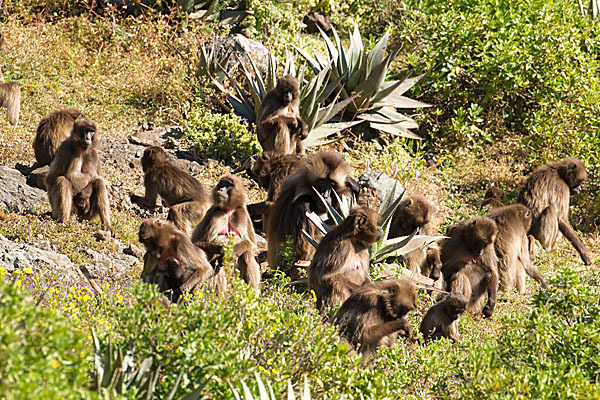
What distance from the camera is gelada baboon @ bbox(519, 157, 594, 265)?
1211 centimetres

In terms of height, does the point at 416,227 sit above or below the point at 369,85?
below

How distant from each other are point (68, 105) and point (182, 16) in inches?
148

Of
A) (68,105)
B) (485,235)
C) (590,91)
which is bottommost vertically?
(68,105)

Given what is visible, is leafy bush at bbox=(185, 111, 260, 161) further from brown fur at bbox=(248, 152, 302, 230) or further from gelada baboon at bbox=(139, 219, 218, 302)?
gelada baboon at bbox=(139, 219, 218, 302)

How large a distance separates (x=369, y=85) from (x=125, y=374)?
1040 cm

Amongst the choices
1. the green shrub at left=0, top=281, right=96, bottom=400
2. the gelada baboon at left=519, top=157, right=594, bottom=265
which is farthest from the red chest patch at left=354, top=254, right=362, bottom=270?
the gelada baboon at left=519, top=157, right=594, bottom=265

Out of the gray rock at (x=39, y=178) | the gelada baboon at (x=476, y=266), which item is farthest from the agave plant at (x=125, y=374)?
the gray rock at (x=39, y=178)

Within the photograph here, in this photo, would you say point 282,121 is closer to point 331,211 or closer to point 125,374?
point 331,211

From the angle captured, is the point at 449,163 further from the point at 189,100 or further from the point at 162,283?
the point at 162,283

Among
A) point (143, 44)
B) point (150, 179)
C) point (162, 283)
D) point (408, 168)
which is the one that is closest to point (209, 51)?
point (143, 44)

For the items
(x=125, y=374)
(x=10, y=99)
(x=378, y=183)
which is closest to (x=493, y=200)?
(x=378, y=183)

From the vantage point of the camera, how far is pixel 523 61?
591 inches

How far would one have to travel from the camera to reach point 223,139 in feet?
45.1

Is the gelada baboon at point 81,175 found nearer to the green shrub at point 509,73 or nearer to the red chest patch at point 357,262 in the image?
the red chest patch at point 357,262
